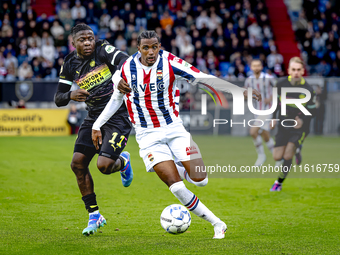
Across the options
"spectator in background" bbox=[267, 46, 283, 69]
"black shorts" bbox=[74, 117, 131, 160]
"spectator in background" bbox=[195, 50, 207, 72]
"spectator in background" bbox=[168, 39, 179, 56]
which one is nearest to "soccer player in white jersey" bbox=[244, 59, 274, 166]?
"black shorts" bbox=[74, 117, 131, 160]

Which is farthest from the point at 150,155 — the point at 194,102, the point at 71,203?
the point at 194,102

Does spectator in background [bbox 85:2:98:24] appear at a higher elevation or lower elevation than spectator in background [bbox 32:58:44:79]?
higher

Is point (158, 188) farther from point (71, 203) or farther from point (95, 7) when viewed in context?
point (95, 7)

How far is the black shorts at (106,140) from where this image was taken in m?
5.60

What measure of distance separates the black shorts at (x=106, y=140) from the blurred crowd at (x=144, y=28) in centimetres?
1301

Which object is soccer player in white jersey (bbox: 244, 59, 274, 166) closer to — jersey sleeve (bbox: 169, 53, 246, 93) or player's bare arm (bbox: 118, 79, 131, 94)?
jersey sleeve (bbox: 169, 53, 246, 93)

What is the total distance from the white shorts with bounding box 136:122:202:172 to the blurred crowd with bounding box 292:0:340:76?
16224 millimetres

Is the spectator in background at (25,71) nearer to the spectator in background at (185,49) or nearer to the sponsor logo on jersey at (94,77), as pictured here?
the spectator in background at (185,49)

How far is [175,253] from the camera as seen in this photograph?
4.30m

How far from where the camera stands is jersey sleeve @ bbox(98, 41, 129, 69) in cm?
554

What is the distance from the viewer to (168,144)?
5.09 m

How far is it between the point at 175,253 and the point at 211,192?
11.4ft

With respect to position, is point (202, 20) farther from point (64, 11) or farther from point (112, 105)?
point (112, 105)

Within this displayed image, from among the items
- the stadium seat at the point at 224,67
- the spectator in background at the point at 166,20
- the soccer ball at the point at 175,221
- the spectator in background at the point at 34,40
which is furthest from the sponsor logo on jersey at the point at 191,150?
the spectator in background at the point at 166,20
